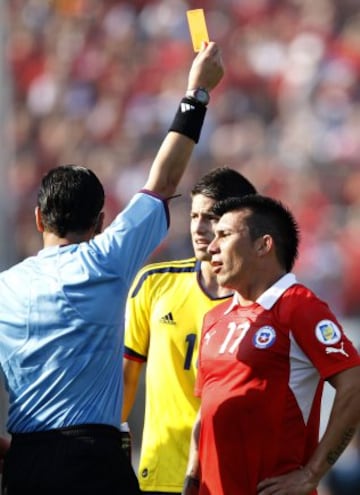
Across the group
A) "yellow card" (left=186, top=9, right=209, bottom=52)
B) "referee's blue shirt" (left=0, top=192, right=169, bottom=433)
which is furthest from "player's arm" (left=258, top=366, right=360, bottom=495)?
"yellow card" (left=186, top=9, right=209, bottom=52)

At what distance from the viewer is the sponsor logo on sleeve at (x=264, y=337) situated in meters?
3.88

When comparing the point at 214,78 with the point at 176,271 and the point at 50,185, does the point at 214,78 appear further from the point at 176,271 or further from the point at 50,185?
the point at 176,271

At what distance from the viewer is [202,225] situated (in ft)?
16.1

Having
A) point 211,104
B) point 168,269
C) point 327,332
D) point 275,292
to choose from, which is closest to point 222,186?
point 168,269

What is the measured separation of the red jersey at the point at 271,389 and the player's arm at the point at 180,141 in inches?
23.0

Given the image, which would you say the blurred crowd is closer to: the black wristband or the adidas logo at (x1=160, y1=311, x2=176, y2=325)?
the adidas logo at (x1=160, y1=311, x2=176, y2=325)

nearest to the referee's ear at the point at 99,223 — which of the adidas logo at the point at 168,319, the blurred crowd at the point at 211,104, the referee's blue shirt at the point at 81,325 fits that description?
the referee's blue shirt at the point at 81,325

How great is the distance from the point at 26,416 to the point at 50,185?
826 mm

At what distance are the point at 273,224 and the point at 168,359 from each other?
99 centimetres

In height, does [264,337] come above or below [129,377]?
above

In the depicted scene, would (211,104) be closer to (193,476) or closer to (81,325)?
(193,476)

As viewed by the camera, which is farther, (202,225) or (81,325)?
(202,225)

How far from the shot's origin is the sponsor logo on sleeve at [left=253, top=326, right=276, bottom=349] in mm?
3881

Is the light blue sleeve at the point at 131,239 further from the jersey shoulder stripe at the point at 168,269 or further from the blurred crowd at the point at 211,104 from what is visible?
the blurred crowd at the point at 211,104
